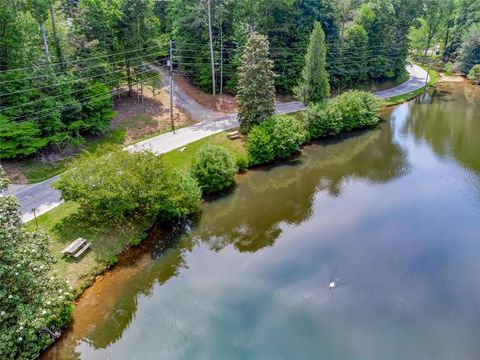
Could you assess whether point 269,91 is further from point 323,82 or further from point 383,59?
point 383,59

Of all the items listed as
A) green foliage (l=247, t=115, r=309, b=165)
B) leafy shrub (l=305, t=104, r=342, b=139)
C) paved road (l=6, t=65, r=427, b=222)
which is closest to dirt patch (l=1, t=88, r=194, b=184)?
paved road (l=6, t=65, r=427, b=222)

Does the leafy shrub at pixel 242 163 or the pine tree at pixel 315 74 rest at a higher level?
the pine tree at pixel 315 74

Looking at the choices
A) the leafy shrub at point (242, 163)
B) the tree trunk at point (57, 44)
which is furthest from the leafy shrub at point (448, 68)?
the tree trunk at point (57, 44)

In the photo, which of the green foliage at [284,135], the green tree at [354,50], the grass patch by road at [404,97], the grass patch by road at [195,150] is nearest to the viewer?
the grass patch by road at [195,150]

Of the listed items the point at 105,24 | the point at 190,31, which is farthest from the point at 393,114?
the point at 105,24

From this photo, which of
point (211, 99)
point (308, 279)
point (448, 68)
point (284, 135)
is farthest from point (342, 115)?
point (448, 68)

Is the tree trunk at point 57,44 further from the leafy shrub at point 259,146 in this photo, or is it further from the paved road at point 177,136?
the leafy shrub at point 259,146
